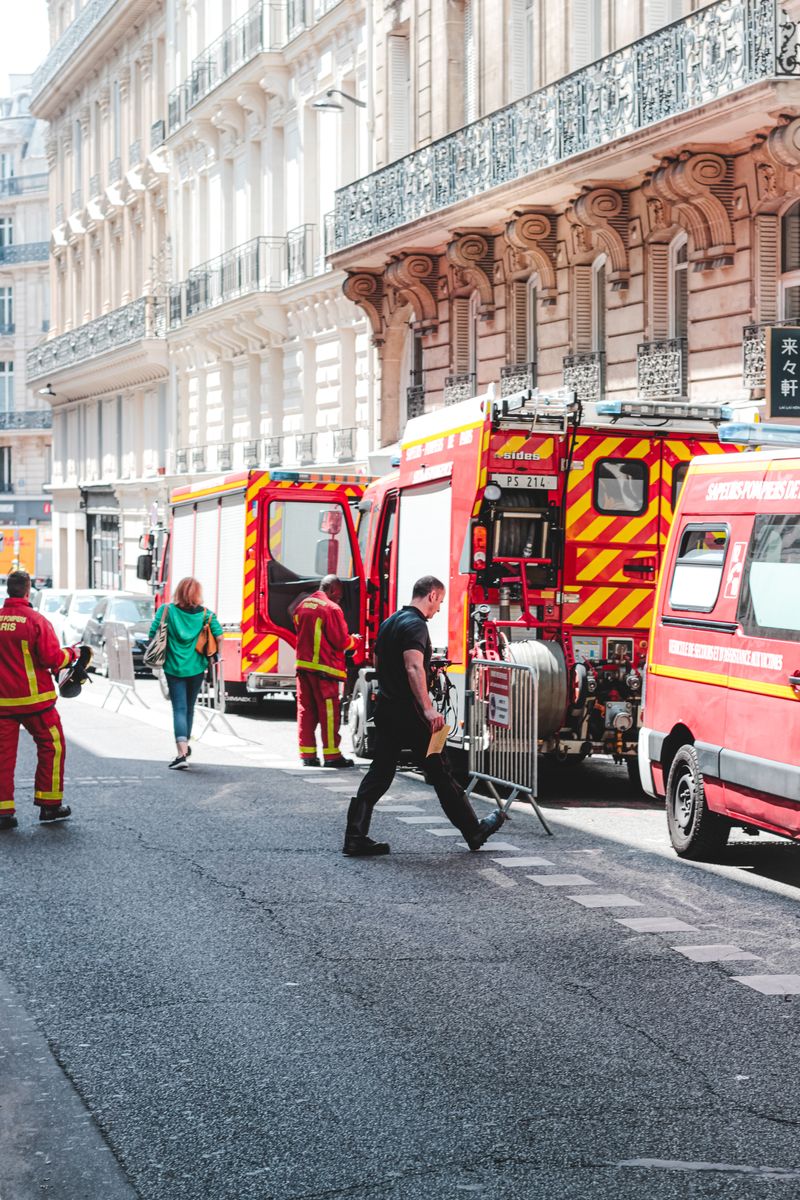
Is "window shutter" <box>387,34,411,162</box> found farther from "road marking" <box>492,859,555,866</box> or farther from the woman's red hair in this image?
"road marking" <box>492,859,555,866</box>

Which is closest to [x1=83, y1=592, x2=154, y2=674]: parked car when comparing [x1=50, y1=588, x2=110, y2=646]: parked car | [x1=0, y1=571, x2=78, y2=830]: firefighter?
[x1=50, y1=588, x2=110, y2=646]: parked car

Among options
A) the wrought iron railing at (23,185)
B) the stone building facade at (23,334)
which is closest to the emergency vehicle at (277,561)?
the stone building facade at (23,334)

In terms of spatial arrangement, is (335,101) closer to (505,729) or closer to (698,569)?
(505,729)

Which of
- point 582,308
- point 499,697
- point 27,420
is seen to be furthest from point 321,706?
point 27,420

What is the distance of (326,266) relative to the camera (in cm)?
3475

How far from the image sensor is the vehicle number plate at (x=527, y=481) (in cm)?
1403

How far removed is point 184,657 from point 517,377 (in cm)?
1181

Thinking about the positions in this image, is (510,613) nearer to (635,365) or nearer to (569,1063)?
(569,1063)

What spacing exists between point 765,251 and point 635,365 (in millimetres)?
3028

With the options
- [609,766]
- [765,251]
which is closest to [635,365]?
[765,251]

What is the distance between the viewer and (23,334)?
78.2 meters

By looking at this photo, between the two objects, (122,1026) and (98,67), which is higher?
(98,67)

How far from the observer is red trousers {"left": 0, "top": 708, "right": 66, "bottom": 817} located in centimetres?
1223

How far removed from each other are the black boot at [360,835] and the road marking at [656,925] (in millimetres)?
2213
